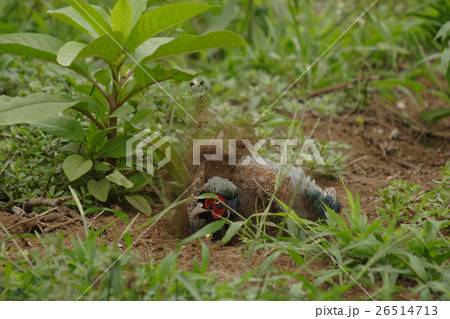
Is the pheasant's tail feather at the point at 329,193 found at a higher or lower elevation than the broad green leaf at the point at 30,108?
lower

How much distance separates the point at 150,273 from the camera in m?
1.41

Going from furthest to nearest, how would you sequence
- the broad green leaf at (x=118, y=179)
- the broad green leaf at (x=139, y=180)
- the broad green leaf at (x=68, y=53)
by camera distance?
the broad green leaf at (x=139, y=180) → the broad green leaf at (x=118, y=179) → the broad green leaf at (x=68, y=53)

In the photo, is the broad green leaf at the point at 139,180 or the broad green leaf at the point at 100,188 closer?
the broad green leaf at the point at 100,188

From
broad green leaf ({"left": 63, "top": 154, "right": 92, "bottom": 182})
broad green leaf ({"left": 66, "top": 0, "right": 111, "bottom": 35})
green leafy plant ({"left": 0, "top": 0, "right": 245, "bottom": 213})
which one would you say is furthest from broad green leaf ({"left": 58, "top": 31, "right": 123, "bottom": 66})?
broad green leaf ({"left": 63, "top": 154, "right": 92, "bottom": 182})

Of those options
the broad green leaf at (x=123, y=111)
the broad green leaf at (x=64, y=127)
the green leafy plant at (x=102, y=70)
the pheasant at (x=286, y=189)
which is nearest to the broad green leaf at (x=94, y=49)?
the green leafy plant at (x=102, y=70)

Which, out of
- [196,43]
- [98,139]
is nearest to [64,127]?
[98,139]

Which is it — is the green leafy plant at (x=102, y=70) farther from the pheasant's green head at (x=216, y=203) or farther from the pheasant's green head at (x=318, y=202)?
the pheasant's green head at (x=318, y=202)

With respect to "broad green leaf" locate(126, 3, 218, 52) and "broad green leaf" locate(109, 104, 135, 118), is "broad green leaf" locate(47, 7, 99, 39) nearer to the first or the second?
"broad green leaf" locate(126, 3, 218, 52)

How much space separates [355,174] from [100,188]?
4.84ft

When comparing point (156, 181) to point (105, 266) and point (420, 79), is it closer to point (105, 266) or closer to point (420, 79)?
point (105, 266)

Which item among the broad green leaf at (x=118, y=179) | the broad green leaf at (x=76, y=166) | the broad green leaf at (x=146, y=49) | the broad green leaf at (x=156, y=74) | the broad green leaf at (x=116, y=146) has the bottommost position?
the broad green leaf at (x=118, y=179)

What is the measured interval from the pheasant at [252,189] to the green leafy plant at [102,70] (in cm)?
18

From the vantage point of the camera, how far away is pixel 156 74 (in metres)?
1.89

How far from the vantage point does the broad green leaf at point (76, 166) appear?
1.83 meters
